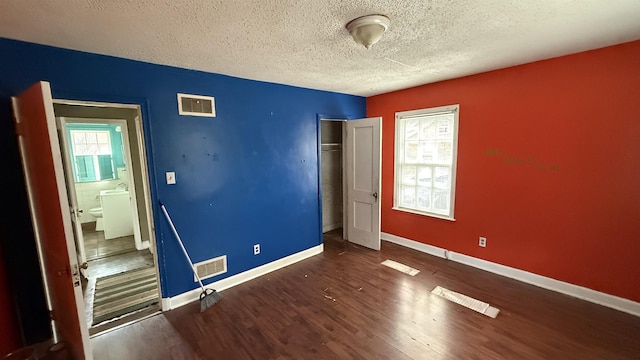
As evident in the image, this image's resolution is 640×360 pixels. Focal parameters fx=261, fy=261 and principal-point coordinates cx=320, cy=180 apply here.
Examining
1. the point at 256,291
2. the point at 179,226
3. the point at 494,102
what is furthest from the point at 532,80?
the point at 179,226

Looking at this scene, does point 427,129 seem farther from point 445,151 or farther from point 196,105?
point 196,105

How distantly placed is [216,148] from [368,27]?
6.30 ft

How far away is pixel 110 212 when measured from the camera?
179 inches

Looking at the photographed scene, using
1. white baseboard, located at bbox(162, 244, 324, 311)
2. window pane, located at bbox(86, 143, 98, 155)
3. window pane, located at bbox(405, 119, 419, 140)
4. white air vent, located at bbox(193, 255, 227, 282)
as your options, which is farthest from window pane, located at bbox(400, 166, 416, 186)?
window pane, located at bbox(86, 143, 98, 155)

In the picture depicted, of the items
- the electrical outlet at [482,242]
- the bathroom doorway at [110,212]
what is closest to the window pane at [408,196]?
the electrical outlet at [482,242]

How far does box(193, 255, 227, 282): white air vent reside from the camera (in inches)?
109

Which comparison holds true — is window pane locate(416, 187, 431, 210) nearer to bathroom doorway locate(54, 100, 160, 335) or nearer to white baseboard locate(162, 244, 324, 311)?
white baseboard locate(162, 244, 324, 311)

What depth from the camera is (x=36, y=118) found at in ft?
5.01

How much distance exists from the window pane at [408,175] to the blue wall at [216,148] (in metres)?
1.35

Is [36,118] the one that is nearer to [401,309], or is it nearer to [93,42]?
[93,42]

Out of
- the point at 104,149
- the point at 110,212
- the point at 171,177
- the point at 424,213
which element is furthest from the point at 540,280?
the point at 104,149

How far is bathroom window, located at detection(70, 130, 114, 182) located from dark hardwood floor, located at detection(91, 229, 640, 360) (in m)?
4.42

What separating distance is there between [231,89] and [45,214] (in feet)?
6.10

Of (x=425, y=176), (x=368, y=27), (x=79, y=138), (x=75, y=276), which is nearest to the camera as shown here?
(x=75, y=276)
